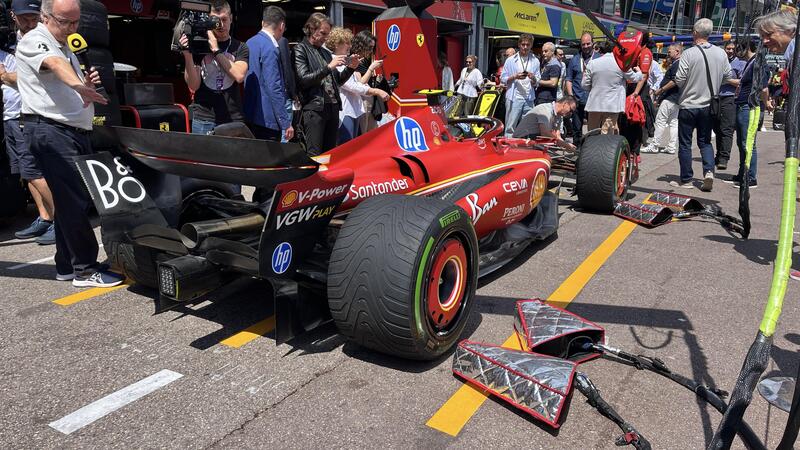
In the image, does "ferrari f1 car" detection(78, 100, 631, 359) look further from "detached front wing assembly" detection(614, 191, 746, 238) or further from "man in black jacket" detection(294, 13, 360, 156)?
"detached front wing assembly" detection(614, 191, 746, 238)

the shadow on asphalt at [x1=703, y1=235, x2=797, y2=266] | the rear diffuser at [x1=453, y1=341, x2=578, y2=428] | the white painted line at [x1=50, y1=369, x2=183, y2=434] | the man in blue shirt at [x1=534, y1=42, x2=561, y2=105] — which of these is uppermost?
the man in blue shirt at [x1=534, y1=42, x2=561, y2=105]

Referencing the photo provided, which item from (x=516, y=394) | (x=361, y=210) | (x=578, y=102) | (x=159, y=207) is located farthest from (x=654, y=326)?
(x=578, y=102)

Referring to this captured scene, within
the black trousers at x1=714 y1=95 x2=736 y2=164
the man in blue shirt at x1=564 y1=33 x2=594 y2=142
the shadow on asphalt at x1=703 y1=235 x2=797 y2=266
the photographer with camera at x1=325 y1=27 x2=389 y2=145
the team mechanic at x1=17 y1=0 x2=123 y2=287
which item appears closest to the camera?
the team mechanic at x1=17 y1=0 x2=123 y2=287

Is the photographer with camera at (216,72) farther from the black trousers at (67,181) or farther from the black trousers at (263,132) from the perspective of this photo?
the black trousers at (67,181)

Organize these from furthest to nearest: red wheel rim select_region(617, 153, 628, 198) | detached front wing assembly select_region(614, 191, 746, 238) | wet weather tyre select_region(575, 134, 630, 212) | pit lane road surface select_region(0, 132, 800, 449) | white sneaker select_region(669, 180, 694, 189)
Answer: white sneaker select_region(669, 180, 694, 189) < red wheel rim select_region(617, 153, 628, 198) < wet weather tyre select_region(575, 134, 630, 212) < detached front wing assembly select_region(614, 191, 746, 238) < pit lane road surface select_region(0, 132, 800, 449)

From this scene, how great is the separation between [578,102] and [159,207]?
838 cm

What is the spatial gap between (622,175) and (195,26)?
15.2 ft

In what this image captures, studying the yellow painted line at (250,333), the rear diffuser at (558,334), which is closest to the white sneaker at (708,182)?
the rear diffuser at (558,334)

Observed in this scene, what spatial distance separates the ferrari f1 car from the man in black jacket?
1667mm

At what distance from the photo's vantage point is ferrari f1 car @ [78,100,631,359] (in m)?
2.61

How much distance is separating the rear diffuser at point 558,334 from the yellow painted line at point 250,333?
4.77 feet

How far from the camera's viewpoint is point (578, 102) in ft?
33.1

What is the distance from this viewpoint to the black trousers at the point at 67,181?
12.1 feet

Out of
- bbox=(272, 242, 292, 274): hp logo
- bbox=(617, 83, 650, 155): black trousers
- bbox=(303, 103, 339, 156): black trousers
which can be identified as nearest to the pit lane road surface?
bbox=(272, 242, 292, 274): hp logo
